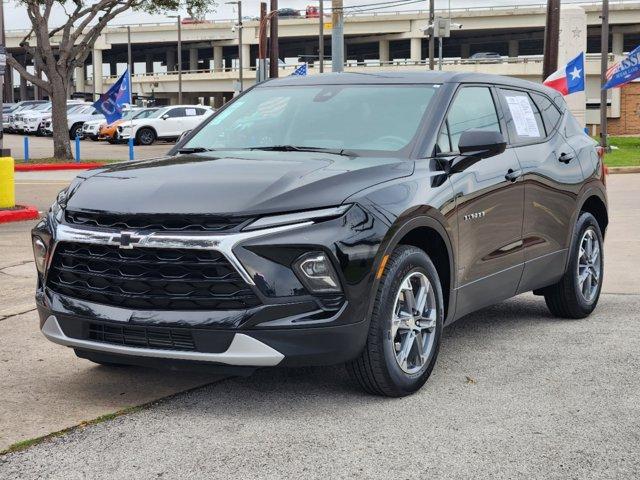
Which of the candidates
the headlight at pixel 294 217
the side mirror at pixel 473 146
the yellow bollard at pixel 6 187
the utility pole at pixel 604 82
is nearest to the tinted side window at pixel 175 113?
the utility pole at pixel 604 82

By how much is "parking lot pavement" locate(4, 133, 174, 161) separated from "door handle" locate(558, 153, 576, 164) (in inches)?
969

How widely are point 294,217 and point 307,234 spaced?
0.36ft

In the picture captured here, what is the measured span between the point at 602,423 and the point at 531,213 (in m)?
2.02

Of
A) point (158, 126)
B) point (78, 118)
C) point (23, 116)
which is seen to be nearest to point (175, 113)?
point (158, 126)

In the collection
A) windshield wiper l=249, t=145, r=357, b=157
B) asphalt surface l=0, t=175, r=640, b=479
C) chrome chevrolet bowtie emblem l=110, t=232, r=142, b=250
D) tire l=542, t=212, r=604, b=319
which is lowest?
asphalt surface l=0, t=175, r=640, b=479

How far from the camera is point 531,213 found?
21.9 feet

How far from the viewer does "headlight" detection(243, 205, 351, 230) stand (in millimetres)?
4750

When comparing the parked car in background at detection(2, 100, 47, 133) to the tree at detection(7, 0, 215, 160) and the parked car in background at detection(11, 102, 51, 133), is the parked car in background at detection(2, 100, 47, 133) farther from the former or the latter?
the tree at detection(7, 0, 215, 160)

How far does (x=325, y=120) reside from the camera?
20.1 feet

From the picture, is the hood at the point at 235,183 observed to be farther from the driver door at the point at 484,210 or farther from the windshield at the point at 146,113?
the windshield at the point at 146,113

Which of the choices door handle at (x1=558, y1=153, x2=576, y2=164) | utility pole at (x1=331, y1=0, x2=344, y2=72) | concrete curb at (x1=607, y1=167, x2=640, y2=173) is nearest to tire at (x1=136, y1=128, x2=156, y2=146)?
utility pole at (x1=331, y1=0, x2=344, y2=72)

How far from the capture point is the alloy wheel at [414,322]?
5316 millimetres

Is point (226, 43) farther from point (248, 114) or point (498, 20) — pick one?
point (248, 114)

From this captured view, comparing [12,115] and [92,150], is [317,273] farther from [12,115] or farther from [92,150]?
[12,115]
